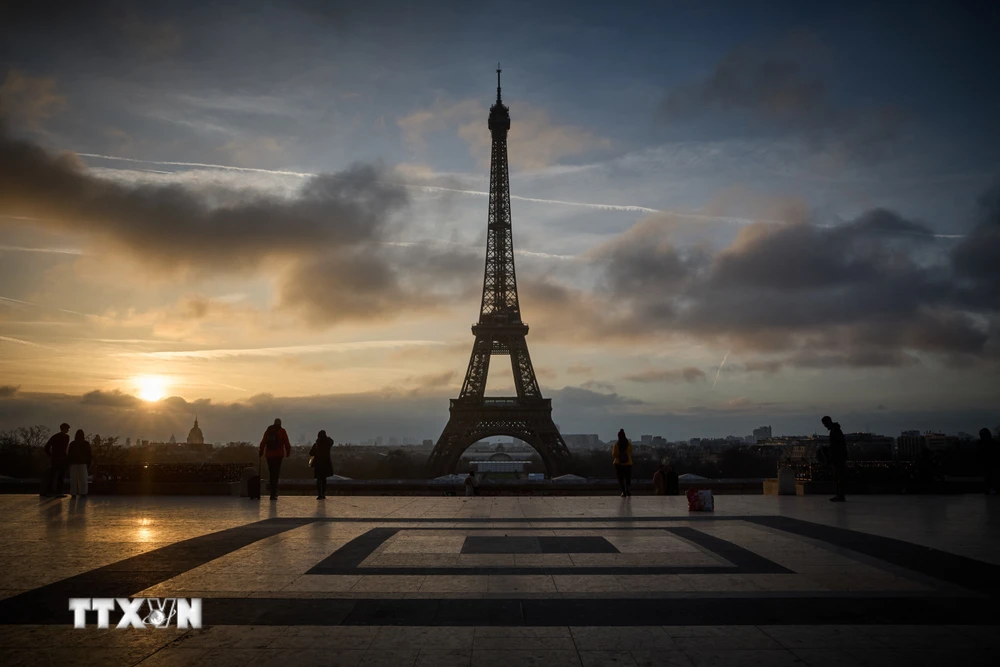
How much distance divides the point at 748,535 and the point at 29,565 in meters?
9.74

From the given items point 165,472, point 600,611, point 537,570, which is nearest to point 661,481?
point 165,472

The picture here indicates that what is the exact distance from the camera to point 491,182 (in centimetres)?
6500

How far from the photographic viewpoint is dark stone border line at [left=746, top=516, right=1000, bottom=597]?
809 cm

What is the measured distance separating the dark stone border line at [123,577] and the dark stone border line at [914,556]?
831 centimetres

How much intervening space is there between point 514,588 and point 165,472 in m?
16.4

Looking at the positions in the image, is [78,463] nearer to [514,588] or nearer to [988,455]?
[514,588]

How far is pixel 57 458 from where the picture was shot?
743 inches

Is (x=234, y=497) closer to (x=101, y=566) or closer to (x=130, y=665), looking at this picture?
(x=101, y=566)

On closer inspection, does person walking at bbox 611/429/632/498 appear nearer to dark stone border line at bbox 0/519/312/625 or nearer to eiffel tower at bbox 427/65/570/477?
dark stone border line at bbox 0/519/312/625

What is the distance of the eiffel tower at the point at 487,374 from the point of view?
6256 cm

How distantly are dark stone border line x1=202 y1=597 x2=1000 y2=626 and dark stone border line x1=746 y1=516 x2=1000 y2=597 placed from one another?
45.9 inches

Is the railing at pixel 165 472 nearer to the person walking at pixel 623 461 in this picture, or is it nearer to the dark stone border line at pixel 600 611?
the person walking at pixel 623 461

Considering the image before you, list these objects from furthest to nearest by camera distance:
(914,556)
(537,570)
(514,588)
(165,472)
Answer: (165,472), (914,556), (537,570), (514,588)

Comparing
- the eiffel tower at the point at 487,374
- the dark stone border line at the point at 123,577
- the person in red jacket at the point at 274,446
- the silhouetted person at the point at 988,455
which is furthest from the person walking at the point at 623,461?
the eiffel tower at the point at 487,374
